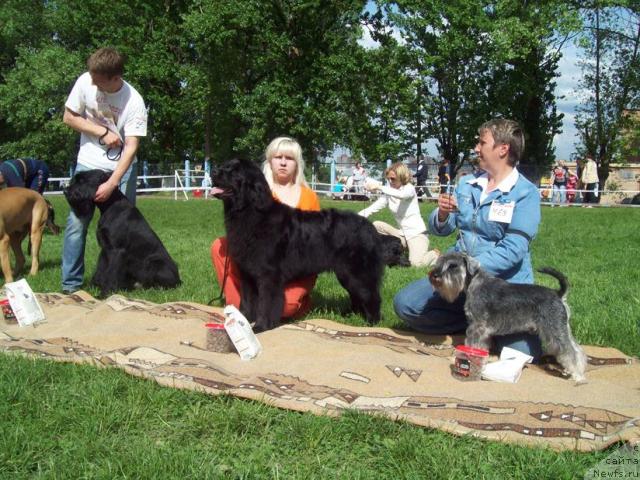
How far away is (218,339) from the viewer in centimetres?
413

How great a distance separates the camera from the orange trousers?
5215 mm

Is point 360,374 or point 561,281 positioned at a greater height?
point 561,281

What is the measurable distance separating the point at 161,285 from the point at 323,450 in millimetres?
4222

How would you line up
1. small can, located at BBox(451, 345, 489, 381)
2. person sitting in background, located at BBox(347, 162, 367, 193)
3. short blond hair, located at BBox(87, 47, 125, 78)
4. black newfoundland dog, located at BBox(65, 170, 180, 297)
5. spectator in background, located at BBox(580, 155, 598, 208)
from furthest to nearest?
1. person sitting in background, located at BBox(347, 162, 367, 193)
2. spectator in background, located at BBox(580, 155, 598, 208)
3. black newfoundland dog, located at BBox(65, 170, 180, 297)
4. short blond hair, located at BBox(87, 47, 125, 78)
5. small can, located at BBox(451, 345, 489, 381)

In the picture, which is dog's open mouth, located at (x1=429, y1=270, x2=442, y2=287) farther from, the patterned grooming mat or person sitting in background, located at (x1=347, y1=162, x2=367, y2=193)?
person sitting in background, located at (x1=347, y1=162, x2=367, y2=193)

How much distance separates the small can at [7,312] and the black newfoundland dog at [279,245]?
1.87 m

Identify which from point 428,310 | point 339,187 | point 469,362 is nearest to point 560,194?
point 339,187

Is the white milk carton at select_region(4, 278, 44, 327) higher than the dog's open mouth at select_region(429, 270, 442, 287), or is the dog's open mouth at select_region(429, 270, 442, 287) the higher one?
the dog's open mouth at select_region(429, 270, 442, 287)

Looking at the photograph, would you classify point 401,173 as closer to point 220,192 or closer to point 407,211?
point 407,211

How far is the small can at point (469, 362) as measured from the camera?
142 inches

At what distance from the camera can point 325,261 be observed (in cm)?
506

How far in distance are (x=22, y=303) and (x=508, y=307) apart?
12.4 feet

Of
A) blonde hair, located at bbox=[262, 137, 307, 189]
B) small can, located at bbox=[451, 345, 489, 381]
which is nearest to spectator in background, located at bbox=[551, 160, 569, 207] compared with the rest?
blonde hair, located at bbox=[262, 137, 307, 189]

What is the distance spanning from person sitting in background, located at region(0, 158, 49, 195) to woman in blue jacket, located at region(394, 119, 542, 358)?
7.57 m
